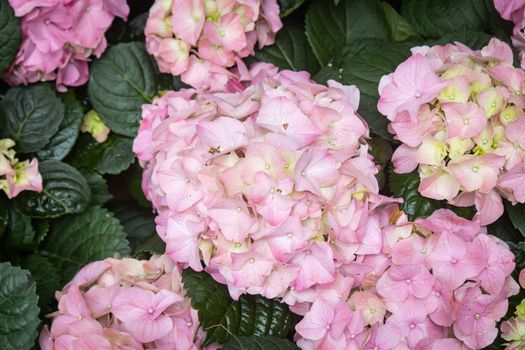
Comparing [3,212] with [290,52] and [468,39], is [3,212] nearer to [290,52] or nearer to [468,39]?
[290,52]

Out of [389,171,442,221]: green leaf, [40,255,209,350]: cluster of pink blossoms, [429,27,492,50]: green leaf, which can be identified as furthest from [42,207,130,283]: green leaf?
[429,27,492,50]: green leaf

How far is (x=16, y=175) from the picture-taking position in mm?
1289

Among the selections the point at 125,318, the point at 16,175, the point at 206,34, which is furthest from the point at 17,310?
the point at 206,34

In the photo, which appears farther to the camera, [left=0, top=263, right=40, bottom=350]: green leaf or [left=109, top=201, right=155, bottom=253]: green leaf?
[left=109, top=201, right=155, bottom=253]: green leaf

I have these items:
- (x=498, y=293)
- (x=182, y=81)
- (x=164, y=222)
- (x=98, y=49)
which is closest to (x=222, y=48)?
(x=182, y=81)

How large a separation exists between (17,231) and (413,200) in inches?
27.8

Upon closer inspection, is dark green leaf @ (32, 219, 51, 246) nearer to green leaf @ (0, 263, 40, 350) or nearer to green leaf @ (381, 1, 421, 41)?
green leaf @ (0, 263, 40, 350)

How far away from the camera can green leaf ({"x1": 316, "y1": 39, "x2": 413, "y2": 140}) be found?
1125 millimetres

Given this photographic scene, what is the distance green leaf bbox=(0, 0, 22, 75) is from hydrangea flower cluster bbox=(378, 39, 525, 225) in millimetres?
656

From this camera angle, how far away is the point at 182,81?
1.35 meters

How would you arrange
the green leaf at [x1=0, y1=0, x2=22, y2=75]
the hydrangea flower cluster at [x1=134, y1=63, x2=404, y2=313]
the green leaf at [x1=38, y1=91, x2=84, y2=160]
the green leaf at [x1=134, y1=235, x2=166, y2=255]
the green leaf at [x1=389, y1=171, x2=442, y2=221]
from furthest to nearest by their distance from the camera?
the green leaf at [x1=38, y1=91, x2=84, y2=160] < the green leaf at [x1=0, y1=0, x2=22, y2=75] < the green leaf at [x1=134, y1=235, x2=166, y2=255] < the green leaf at [x1=389, y1=171, x2=442, y2=221] < the hydrangea flower cluster at [x1=134, y1=63, x2=404, y2=313]

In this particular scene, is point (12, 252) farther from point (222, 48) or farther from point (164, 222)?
point (222, 48)

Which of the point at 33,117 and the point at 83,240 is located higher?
the point at 33,117

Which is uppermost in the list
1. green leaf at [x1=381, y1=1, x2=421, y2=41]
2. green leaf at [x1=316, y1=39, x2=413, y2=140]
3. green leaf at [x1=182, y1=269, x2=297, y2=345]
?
green leaf at [x1=316, y1=39, x2=413, y2=140]
